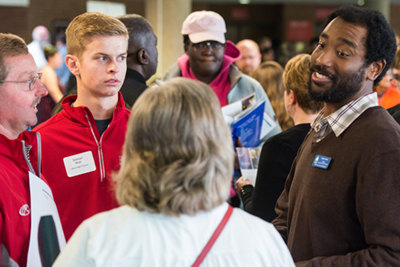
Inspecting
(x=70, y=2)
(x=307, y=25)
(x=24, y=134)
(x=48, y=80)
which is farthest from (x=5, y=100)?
(x=307, y=25)

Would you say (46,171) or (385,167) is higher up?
(385,167)

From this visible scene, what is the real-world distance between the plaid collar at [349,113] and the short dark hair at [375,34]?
14cm

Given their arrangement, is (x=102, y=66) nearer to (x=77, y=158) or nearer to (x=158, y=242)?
(x=77, y=158)

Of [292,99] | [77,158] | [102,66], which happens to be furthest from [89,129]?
[292,99]

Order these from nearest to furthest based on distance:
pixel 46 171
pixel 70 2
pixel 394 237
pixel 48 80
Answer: pixel 394 237
pixel 46 171
pixel 48 80
pixel 70 2

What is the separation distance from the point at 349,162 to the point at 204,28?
2.28 meters

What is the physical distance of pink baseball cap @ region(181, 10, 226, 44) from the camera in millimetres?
3455

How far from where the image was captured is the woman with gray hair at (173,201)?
1014 mm

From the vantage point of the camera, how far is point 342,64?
1602 millimetres

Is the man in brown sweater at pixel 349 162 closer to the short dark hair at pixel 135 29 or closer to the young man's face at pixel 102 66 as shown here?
the young man's face at pixel 102 66

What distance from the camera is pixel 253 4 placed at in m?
18.1

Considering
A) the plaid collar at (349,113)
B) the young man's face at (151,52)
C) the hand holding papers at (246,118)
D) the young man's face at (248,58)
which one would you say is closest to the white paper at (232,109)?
the hand holding papers at (246,118)

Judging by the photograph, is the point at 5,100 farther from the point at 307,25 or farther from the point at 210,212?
the point at 307,25

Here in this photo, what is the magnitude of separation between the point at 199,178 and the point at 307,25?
17.5 m
